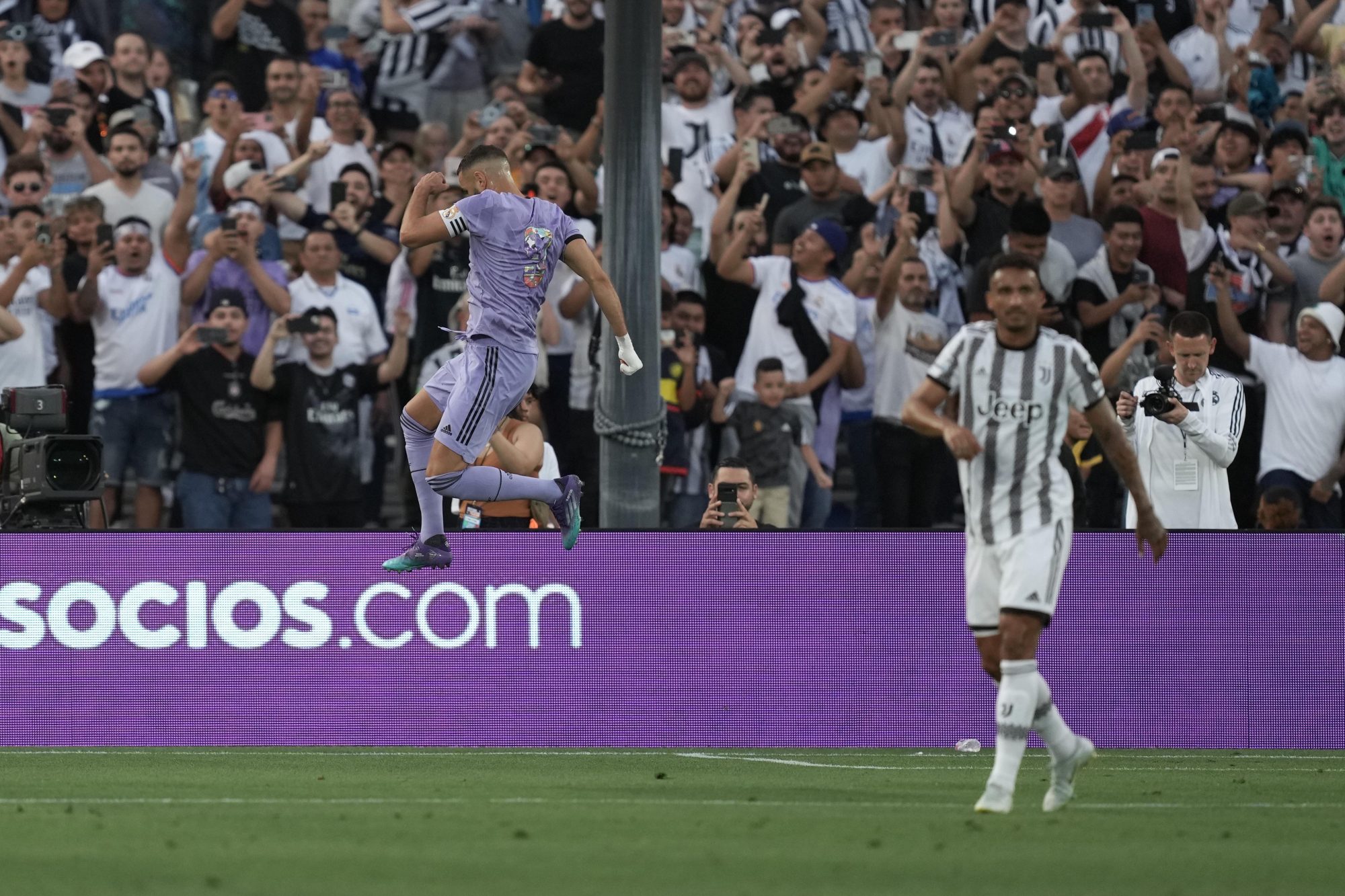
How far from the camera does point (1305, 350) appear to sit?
14.8 m

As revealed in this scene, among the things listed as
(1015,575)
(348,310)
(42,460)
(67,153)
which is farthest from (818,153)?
(1015,575)

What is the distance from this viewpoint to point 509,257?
10500mm

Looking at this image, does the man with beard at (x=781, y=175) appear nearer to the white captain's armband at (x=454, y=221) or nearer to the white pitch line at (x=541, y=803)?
the white captain's armband at (x=454, y=221)

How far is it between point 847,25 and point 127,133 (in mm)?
6172

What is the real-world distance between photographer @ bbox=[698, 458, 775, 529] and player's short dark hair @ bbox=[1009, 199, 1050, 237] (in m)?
2.79

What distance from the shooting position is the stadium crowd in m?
14.6

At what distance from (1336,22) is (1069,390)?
37.1ft

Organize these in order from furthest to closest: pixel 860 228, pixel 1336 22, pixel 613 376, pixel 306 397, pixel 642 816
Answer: pixel 1336 22 < pixel 860 228 < pixel 306 397 < pixel 613 376 < pixel 642 816

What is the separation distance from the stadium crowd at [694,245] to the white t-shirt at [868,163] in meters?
0.02

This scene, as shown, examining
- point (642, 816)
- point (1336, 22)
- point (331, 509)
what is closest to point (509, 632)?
point (331, 509)

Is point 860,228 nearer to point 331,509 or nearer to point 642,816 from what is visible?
point 331,509

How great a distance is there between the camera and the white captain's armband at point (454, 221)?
10.2m

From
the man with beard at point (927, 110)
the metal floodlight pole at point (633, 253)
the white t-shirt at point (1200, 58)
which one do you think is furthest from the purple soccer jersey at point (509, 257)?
the white t-shirt at point (1200, 58)

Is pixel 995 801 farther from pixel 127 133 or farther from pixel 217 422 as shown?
pixel 127 133
